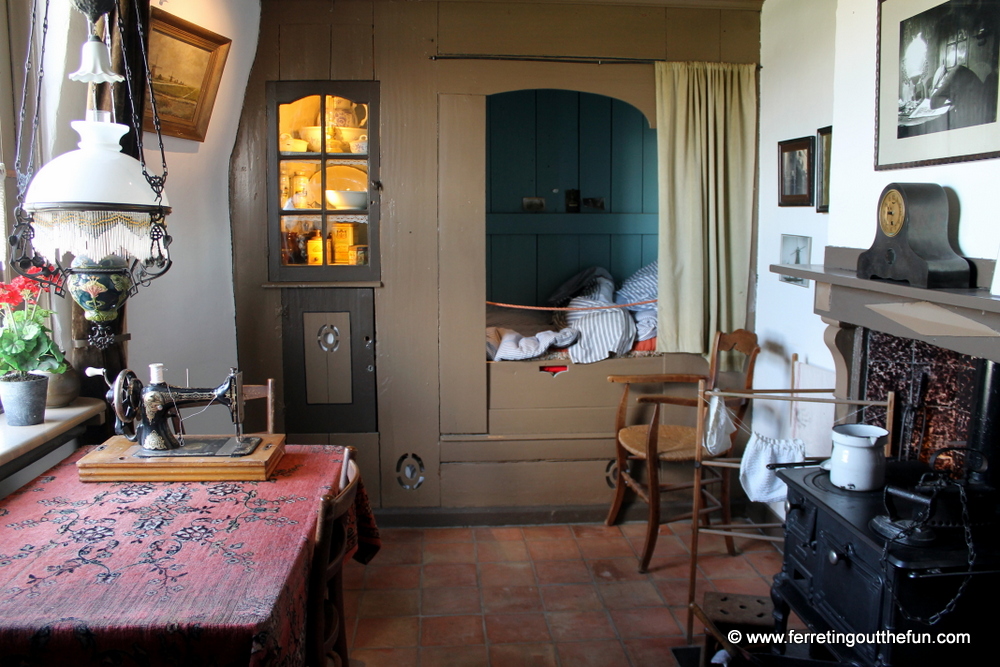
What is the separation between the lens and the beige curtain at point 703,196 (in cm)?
380

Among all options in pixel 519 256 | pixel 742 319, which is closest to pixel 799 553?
pixel 742 319

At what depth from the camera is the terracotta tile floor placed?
112 inches

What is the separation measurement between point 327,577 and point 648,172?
392 cm

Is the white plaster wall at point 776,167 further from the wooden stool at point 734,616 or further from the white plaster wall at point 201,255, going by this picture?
the white plaster wall at point 201,255

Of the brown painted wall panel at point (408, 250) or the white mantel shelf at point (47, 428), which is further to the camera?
the brown painted wall panel at point (408, 250)

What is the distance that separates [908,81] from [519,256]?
304 centimetres

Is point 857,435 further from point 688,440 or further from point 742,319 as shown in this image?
point 742,319

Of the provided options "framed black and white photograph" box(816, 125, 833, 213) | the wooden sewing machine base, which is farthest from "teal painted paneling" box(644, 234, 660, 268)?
the wooden sewing machine base

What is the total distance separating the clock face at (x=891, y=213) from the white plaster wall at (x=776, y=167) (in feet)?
3.44

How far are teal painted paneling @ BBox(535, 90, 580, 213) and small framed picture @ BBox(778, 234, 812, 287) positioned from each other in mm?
1775

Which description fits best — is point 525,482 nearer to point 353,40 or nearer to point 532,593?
point 532,593

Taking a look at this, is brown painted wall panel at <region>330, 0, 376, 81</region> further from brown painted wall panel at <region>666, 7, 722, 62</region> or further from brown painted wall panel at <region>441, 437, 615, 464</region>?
brown painted wall panel at <region>441, 437, 615, 464</region>

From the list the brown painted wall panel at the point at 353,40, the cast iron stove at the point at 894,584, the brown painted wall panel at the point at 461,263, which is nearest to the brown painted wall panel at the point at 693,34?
the brown painted wall panel at the point at 461,263

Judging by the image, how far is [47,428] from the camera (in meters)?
2.31
